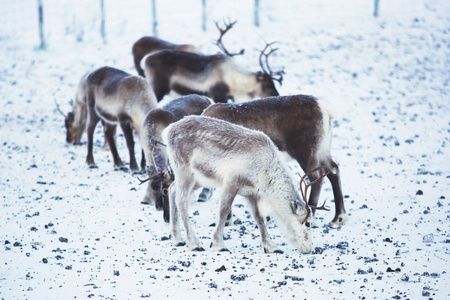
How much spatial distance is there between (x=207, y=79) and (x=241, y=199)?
10.9ft

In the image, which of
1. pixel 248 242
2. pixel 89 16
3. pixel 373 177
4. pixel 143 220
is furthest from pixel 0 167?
pixel 89 16

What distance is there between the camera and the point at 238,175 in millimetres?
5180

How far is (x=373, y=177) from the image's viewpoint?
7.81 m

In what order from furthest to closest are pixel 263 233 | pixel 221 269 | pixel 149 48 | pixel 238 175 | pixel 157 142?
1. pixel 149 48
2. pixel 157 142
3. pixel 263 233
4. pixel 238 175
5. pixel 221 269

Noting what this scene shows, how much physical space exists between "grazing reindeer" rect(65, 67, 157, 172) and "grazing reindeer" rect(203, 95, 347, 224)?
2273 mm

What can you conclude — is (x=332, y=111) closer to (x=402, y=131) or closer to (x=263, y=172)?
(x=263, y=172)

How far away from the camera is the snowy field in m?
4.39

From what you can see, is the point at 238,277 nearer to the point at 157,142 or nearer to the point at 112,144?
the point at 157,142

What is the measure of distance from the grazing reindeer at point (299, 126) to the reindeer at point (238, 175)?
2.82ft

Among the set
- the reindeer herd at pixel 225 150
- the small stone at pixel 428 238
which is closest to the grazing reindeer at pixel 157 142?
the reindeer herd at pixel 225 150

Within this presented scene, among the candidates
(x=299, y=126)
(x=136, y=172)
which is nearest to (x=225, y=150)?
(x=299, y=126)

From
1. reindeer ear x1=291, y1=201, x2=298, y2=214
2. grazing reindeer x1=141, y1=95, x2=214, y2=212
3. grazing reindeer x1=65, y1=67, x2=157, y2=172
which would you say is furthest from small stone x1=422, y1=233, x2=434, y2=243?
grazing reindeer x1=65, y1=67, x2=157, y2=172

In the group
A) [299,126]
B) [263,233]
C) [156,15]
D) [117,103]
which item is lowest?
[263,233]

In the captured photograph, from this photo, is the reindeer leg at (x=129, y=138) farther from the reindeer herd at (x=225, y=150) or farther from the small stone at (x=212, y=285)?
the small stone at (x=212, y=285)
